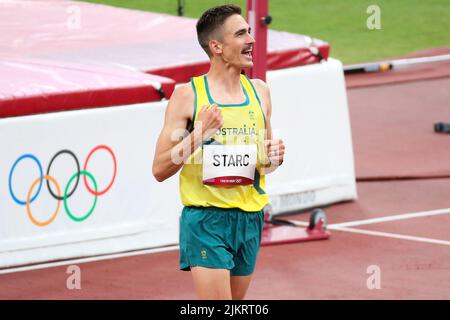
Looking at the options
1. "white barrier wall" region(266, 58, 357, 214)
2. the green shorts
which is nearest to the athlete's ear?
the green shorts

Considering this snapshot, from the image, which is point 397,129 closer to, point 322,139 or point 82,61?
point 322,139

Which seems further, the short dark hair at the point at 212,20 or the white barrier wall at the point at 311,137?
the white barrier wall at the point at 311,137

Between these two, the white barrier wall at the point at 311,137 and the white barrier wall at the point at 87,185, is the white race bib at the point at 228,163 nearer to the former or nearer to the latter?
the white barrier wall at the point at 87,185

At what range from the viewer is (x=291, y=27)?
18266 millimetres

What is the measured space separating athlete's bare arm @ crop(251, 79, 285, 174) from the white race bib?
0.36 feet

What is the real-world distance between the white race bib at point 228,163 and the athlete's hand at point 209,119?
0.52 feet

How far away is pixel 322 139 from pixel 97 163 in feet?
7.14

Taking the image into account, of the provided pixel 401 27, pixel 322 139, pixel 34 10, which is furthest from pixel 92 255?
pixel 401 27

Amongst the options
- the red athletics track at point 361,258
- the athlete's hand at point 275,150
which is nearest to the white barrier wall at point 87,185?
the red athletics track at point 361,258

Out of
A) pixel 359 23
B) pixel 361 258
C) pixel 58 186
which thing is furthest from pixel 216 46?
pixel 359 23

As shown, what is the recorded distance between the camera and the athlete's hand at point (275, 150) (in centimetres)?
541

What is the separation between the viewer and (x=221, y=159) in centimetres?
547

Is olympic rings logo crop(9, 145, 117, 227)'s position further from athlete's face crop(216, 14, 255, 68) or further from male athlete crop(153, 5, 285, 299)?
athlete's face crop(216, 14, 255, 68)

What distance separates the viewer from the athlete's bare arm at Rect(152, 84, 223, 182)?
532 centimetres
